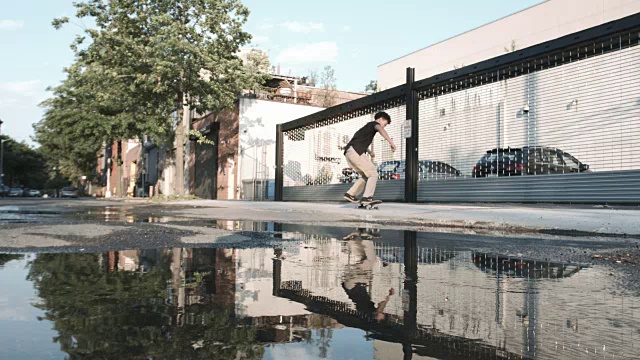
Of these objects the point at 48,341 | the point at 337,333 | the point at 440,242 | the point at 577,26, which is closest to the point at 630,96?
the point at 440,242

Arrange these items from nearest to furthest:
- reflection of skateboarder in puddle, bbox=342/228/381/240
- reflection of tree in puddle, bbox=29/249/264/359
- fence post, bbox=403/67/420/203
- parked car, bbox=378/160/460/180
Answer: reflection of tree in puddle, bbox=29/249/264/359 → reflection of skateboarder in puddle, bbox=342/228/381/240 → parked car, bbox=378/160/460/180 → fence post, bbox=403/67/420/203

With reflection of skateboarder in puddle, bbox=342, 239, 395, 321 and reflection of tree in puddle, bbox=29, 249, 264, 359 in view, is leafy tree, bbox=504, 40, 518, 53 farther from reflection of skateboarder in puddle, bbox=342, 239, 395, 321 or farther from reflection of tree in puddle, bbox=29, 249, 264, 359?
reflection of tree in puddle, bbox=29, 249, 264, 359

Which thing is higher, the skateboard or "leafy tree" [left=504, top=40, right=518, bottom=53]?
"leafy tree" [left=504, top=40, right=518, bottom=53]

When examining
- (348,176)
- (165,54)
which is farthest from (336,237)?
(165,54)

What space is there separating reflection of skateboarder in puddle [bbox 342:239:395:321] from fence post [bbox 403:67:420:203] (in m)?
10.2

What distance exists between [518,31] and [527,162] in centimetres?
2162

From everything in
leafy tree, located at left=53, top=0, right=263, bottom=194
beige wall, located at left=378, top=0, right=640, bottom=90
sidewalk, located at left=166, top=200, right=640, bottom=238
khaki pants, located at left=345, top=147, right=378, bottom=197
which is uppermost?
beige wall, located at left=378, top=0, right=640, bottom=90

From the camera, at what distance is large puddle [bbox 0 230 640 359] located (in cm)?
206

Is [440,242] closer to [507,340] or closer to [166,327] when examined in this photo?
[507,340]

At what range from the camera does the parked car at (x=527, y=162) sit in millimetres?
12023

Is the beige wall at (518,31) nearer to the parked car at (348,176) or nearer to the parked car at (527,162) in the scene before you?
the parked car at (348,176)

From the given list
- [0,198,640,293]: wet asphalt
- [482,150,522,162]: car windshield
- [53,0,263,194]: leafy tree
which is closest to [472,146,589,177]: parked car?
[482,150,522,162]: car windshield

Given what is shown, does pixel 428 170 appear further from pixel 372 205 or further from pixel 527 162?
pixel 372 205

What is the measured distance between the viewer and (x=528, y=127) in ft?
41.3
